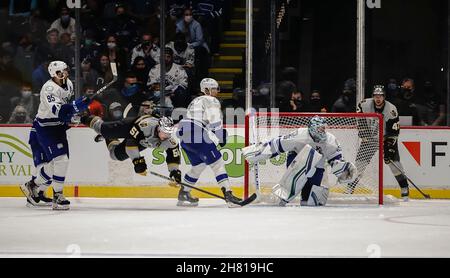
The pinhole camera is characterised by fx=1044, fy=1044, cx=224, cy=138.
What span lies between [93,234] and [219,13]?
493cm

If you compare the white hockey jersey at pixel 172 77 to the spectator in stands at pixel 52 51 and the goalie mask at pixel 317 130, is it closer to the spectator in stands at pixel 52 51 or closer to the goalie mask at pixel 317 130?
the spectator in stands at pixel 52 51

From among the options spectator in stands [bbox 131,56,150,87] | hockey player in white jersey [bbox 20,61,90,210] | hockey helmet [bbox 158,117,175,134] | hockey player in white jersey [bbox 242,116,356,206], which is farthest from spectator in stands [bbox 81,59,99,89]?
hockey player in white jersey [bbox 242,116,356,206]

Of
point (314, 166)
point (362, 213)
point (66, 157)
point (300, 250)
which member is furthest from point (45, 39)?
point (300, 250)

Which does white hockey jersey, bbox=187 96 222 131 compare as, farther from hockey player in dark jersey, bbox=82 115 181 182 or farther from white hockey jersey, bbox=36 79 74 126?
white hockey jersey, bbox=36 79 74 126

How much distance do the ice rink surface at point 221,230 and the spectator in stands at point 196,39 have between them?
1.86 m

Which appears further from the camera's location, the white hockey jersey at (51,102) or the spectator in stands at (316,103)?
the spectator in stands at (316,103)

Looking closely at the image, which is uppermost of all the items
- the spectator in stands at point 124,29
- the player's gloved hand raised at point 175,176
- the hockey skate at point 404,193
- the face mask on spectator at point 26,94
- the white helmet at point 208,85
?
the spectator in stands at point 124,29

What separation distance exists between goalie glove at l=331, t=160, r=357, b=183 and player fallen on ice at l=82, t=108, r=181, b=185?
1.46 m

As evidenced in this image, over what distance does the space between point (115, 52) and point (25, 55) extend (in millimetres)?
962

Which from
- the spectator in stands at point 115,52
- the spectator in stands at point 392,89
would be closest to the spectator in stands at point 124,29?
the spectator in stands at point 115,52

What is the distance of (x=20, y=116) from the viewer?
35.0ft

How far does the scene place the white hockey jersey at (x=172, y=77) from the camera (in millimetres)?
10828

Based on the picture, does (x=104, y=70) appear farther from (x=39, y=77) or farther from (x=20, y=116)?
(x=20, y=116)

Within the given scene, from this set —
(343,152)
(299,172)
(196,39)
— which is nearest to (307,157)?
(299,172)
